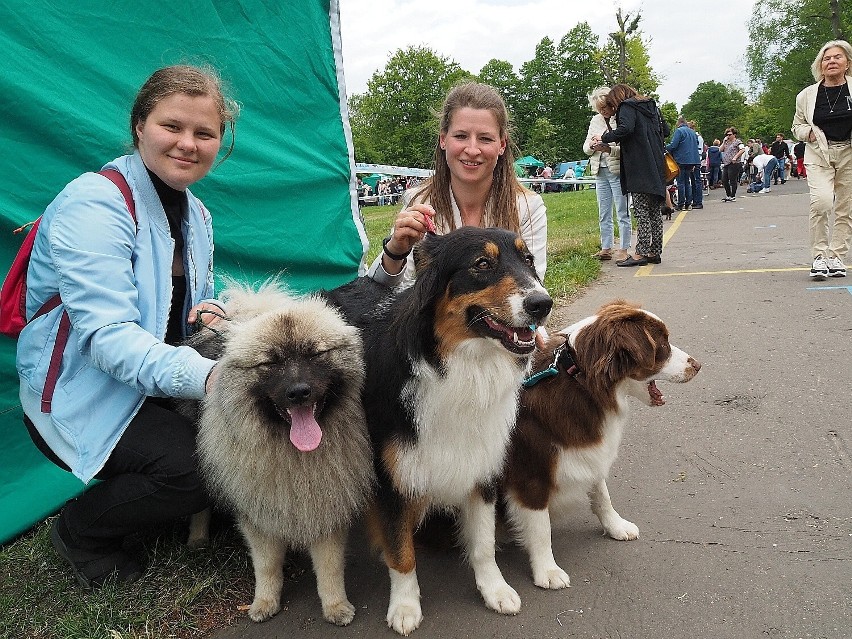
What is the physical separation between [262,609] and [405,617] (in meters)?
0.61

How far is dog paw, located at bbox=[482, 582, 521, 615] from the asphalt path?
4 centimetres

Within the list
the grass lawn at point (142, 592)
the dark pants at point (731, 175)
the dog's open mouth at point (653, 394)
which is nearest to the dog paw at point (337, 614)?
the grass lawn at point (142, 592)

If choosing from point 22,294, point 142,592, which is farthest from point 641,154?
point 142,592

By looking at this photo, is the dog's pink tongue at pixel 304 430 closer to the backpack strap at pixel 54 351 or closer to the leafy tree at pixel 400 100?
the backpack strap at pixel 54 351

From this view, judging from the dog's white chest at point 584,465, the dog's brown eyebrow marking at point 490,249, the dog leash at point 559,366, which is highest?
the dog's brown eyebrow marking at point 490,249

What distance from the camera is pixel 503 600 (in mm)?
2609

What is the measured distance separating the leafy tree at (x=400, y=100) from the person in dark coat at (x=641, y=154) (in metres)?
47.9

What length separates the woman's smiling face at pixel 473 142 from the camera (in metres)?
3.38

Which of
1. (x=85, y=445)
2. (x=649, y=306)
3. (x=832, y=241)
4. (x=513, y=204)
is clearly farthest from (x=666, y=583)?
(x=832, y=241)

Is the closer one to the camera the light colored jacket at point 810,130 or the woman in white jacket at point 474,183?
the woman in white jacket at point 474,183

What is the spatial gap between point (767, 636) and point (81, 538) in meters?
2.86

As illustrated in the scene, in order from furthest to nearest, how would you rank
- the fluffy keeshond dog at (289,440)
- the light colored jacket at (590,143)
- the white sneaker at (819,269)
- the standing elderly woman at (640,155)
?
the light colored jacket at (590,143), the standing elderly woman at (640,155), the white sneaker at (819,269), the fluffy keeshond dog at (289,440)

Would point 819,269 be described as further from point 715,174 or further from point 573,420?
point 715,174

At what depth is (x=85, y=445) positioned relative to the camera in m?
2.54
